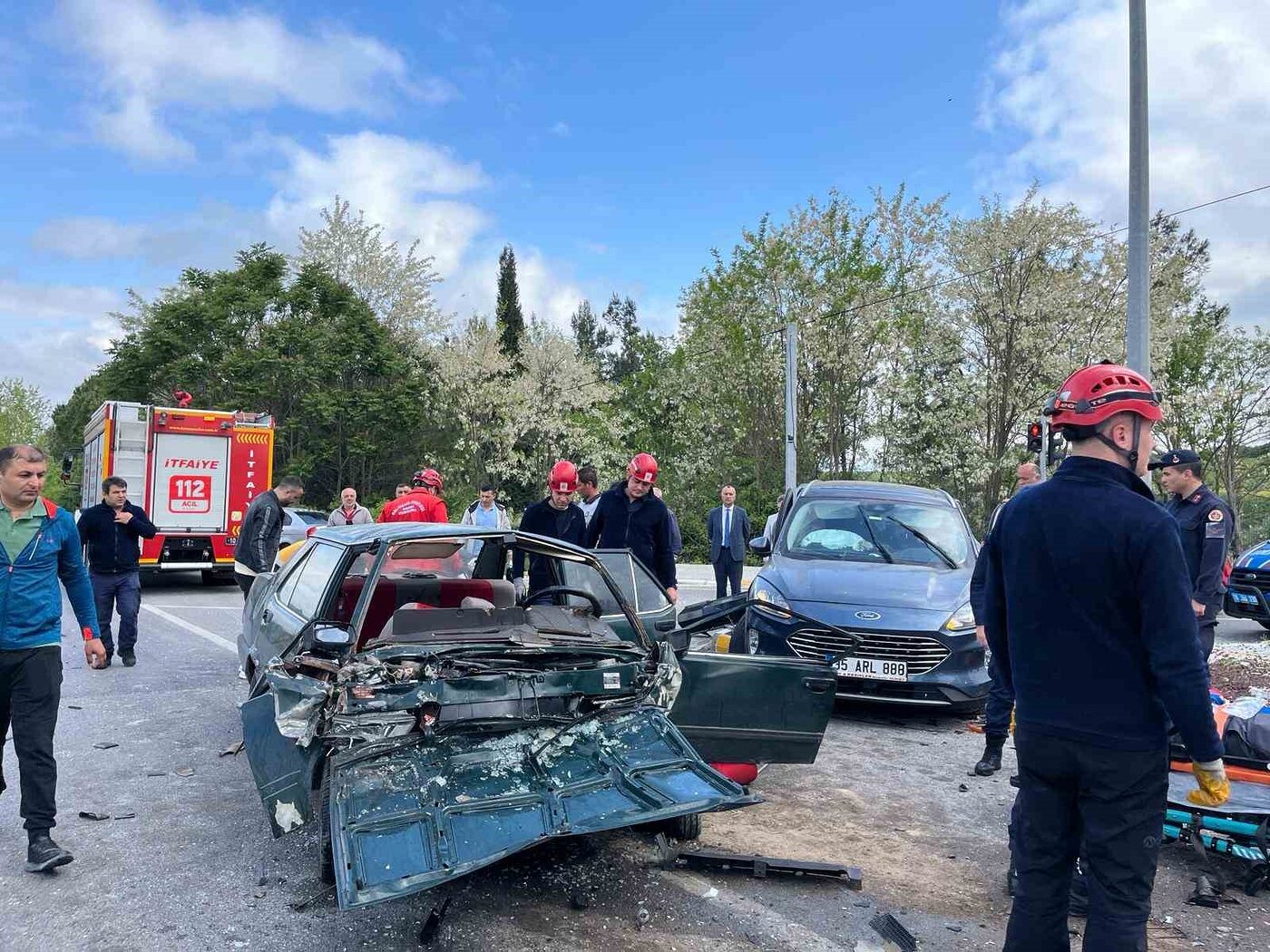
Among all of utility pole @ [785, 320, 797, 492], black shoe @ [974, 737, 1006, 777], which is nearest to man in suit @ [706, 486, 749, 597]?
black shoe @ [974, 737, 1006, 777]

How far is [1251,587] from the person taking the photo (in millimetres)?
10492

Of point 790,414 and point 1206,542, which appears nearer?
point 1206,542

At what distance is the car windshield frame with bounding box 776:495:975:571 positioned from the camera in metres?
7.61

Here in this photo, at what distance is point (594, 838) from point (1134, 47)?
32.4ft

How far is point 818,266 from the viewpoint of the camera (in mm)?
27031

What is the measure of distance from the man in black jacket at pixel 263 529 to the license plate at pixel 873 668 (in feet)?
17.2

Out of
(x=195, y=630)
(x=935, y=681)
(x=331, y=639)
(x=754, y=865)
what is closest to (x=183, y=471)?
(x=195, y=630)

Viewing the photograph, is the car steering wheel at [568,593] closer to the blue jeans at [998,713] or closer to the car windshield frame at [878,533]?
the blue jeans at [998,713]

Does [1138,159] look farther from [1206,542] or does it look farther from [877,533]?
[1206,542]

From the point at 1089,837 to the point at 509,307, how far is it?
1806 inches

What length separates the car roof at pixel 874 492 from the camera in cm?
836

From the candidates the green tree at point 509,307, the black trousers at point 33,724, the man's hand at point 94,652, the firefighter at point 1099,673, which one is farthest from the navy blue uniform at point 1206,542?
the green tree at point 509,307

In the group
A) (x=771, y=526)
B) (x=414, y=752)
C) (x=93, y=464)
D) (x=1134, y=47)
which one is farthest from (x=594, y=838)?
(x=93, y=464)

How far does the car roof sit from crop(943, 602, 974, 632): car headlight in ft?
5.98
